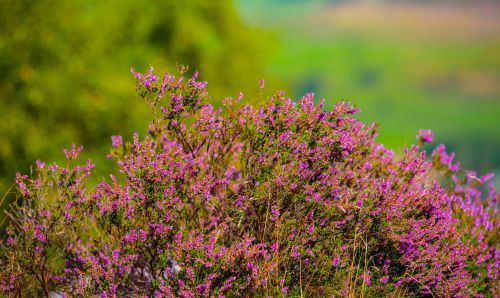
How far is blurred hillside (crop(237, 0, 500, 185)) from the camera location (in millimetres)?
157375

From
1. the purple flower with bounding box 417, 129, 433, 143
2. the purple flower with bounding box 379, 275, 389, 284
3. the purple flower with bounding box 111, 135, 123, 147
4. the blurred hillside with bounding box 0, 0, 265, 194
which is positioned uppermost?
the blurred hillside with bounding box 0, 0, 265, 194

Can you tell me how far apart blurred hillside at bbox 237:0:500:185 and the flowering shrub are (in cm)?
14711

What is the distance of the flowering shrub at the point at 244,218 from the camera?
4.48 m

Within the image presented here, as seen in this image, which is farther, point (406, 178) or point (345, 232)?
point (406, 178)

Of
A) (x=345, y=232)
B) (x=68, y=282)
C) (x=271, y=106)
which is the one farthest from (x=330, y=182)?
(x=68, y=282)

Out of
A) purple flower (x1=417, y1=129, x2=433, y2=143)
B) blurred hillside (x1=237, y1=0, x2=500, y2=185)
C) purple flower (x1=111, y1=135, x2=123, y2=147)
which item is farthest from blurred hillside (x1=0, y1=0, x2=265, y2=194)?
blurred hillside (x1=237, y1=0, x2=500, y2=185)

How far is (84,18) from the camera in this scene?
604 inches

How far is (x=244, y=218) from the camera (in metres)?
4.94

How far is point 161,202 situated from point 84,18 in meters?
11.9

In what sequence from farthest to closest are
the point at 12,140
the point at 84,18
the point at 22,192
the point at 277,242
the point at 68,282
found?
1. the point at 84,18
2. the point at 12,140
3. the point at 68,282
4. the point at 22,192
5. the point at 277,242

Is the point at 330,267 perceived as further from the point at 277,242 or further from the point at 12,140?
the point at 12,140

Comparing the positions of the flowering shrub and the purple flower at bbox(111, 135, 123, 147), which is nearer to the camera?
the flowering shrub

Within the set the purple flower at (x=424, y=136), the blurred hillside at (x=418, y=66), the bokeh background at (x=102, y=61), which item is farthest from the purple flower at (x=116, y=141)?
the blurred hillside at (x=418, y=66)

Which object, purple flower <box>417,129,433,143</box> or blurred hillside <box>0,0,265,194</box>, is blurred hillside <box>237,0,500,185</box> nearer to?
blurred hillside <box>0,0,265,194</box>
